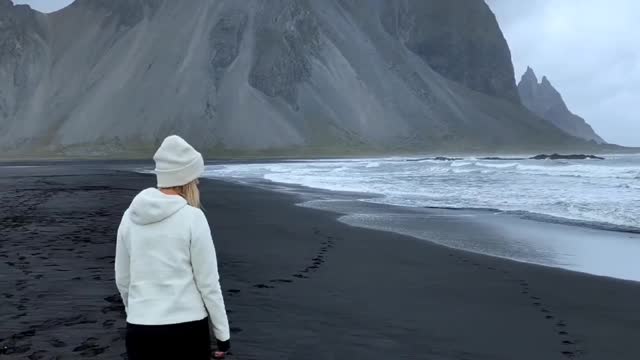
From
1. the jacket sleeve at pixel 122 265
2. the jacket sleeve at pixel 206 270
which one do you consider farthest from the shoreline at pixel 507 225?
the jacket sleeve at pixel 122 265

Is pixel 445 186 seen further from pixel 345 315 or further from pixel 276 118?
pixel 276 118

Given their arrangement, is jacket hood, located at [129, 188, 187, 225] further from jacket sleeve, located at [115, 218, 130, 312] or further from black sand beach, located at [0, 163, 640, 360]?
black sand beach, located at [0, 163, 640, 360]

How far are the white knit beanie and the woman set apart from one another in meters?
0.13

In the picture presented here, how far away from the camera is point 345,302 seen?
33.3 ft

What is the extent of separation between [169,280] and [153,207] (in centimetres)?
47

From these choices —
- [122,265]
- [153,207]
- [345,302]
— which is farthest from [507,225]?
[153,207]

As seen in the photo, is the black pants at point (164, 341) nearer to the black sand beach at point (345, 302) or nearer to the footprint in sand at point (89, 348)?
the black sand beach at point (345, 302)

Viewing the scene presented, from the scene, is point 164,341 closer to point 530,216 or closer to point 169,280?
point 169,280

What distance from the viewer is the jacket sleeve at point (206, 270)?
12.8 feet

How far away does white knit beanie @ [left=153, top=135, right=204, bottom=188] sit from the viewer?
4094 mm

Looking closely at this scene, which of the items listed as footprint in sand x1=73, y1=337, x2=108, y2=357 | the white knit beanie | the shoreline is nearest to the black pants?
the white knit beanie

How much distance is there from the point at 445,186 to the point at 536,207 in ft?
47.7

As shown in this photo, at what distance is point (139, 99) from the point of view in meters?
190

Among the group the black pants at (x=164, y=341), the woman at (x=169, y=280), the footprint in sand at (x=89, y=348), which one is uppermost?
the woman at (x=169, y=280)
